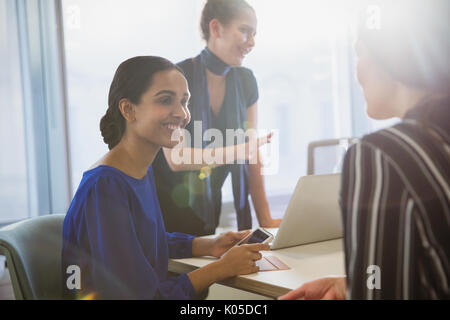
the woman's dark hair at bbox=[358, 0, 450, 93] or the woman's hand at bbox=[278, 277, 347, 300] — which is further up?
the woman's dark hair at bbox=[358, 0, 450, 93]

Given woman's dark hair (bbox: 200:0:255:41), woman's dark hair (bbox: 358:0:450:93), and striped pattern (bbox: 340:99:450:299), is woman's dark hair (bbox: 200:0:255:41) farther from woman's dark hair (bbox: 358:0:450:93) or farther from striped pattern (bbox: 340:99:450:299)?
striped pattern (bbox: 340:99:450:299)

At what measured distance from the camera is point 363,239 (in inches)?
19.2

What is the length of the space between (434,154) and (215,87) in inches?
50.6

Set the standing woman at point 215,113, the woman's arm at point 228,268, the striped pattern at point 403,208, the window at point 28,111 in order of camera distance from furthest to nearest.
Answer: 1. the window at point 28,111
2. the standing woman at point 215,113
3. the woman's arm at point 228,268
4. the striped pattern at point 403,208

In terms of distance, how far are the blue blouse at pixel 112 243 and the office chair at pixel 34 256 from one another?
6cm

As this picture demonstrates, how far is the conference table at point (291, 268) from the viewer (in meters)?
0.79

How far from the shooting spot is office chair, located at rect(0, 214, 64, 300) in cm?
78

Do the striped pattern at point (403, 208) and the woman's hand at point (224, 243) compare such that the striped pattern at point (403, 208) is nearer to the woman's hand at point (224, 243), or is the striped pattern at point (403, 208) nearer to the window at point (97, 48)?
the woman's hand at point (224, 243)

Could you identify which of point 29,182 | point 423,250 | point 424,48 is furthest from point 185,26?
point 423,250

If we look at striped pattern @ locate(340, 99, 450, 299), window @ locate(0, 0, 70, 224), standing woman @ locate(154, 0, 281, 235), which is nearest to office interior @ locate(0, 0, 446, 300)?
window @ locate(0, 0, 70, 224)

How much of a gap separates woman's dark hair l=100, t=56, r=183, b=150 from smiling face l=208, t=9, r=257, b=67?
2.39ft

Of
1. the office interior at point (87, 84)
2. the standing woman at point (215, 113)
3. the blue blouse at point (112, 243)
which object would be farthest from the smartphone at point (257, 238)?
the standing woman at point (215, 113)

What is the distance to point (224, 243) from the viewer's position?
3.33ft
